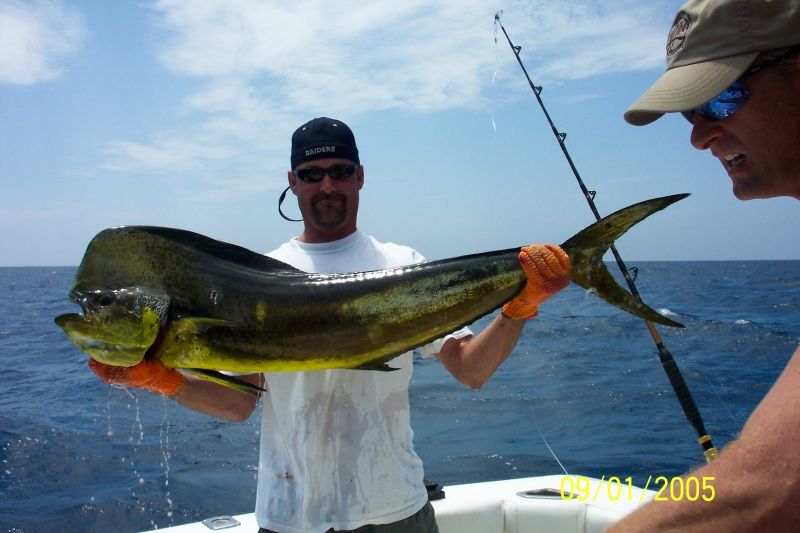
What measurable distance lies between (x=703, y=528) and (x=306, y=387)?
1736 mm

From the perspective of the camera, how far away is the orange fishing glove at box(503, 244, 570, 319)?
2.16 metres

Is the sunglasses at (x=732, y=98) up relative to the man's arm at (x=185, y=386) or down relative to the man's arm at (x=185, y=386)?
up

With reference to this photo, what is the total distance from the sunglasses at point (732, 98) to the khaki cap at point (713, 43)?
20 millimetres

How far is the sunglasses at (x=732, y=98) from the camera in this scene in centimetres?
127

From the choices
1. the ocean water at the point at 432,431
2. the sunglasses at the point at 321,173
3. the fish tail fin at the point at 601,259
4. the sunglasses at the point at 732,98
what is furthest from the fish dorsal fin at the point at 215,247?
the ocean water at the point at 432,431

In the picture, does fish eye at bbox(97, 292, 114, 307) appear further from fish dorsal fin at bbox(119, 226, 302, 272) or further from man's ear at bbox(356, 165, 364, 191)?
man's ear at bbox(356, 165, 364, 191)

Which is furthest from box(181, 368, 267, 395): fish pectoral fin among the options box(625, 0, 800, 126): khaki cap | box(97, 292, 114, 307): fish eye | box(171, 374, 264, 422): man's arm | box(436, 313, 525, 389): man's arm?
box(625, 0, 800, 126): khaki cap

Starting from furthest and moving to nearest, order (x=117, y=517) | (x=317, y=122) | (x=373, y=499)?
(x=117, y=517) → (x=317, y=122) → (x=373, y=499)

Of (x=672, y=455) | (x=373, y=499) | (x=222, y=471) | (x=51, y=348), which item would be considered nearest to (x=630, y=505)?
(x=373, y=499)

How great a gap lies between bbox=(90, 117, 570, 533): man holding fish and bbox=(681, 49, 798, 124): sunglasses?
85cm

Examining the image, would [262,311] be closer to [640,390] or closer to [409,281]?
[409,281]

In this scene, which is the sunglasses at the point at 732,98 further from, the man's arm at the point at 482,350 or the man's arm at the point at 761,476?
the man's arm at the point at 482,350

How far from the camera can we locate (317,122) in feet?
9.36

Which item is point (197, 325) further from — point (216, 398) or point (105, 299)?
point (216, 398)
